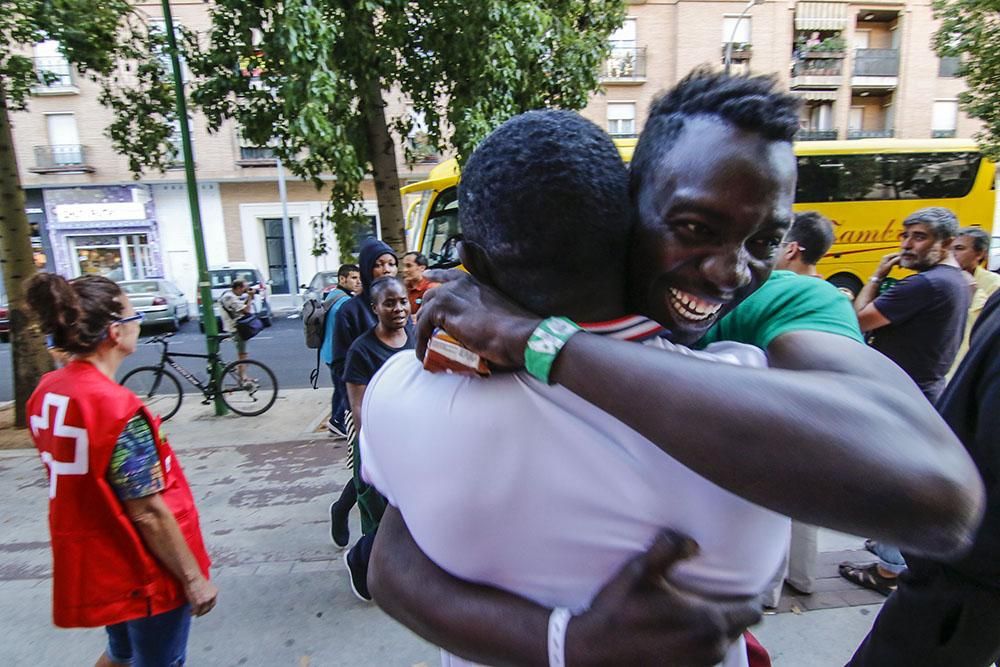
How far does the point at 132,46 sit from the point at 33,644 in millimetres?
6601

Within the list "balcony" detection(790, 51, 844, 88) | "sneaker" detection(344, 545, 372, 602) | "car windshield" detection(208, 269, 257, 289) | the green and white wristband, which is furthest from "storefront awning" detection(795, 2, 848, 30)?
the green and white wristband

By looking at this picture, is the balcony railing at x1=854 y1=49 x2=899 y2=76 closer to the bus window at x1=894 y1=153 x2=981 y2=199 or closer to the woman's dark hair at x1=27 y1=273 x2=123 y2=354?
the bus window at x1=894 y1=153 x2=981 y2=199

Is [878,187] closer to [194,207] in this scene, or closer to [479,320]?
[194,207]

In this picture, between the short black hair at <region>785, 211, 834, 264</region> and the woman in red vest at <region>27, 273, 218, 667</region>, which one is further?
the short black hair at <region>785, 211, 834, 264</region>

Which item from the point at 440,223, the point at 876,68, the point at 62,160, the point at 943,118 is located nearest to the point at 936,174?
the point at 440,223

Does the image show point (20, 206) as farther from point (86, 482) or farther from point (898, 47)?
point (898, 47)

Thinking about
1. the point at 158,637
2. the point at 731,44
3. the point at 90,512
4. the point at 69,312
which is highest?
the point at 731,44

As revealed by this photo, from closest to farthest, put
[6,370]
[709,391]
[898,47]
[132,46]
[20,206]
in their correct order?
[709,391], [20,206], [132,46], [6,370], [898,47]

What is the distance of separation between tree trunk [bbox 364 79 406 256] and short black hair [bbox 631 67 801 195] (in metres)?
5.49

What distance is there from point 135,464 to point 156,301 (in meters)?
14.9

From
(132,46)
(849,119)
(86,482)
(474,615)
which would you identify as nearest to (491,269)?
(474,615)

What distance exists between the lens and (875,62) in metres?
21.5

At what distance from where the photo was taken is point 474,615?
0.82 meters

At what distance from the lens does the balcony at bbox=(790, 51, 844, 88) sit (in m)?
21.0
